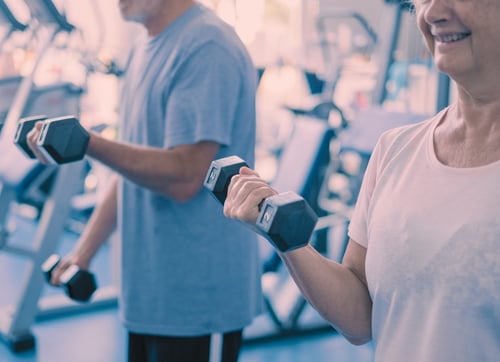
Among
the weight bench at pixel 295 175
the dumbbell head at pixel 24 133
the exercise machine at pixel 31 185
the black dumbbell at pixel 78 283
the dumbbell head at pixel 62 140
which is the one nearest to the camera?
the dumbbell head at pixel 62 140

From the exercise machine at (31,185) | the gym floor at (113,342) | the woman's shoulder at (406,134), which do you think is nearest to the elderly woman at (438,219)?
the woman's shoulder at (406,134)

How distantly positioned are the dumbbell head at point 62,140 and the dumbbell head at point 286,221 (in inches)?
22.4

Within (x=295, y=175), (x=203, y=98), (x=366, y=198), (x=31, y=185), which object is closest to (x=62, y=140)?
(x=203, y=98)

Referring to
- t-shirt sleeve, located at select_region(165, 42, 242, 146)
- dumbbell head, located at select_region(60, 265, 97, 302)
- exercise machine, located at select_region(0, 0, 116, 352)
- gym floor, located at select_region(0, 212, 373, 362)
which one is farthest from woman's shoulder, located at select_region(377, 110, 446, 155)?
exercise machine, located at select_region(0, 0, 116, 352)

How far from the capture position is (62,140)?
1.20m

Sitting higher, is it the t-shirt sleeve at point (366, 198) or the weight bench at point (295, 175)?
the t-shirt sleeve at point (366, 198)

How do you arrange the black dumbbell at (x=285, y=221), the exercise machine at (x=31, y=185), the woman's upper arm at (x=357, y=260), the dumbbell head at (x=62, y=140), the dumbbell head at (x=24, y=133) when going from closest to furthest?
the black dumbbell at (x=285, y=221) < the woman's upper arm at (x=357, y=260) < the dumbbell head at (x=62, y=140) < the dumbbell head at (x=24, y=133) < the exercise machine at (x=31, y=185)

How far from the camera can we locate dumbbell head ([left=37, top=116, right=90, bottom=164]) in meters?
1.20

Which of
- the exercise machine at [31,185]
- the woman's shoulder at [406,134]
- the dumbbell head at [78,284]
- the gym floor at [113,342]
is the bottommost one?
the gym floor at [113,342]

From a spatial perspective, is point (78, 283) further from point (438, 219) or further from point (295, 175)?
point (295, 175)

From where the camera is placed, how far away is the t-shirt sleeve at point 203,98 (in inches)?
52.9

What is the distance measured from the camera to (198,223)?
4.56 feet

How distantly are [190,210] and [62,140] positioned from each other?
1.05ft

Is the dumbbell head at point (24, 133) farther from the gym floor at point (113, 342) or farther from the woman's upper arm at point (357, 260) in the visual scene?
the gym floor at point (113, 342)
